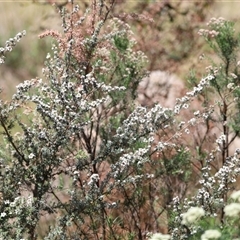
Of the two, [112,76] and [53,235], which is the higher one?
[112,76]

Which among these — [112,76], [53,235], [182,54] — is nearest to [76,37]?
[112,76]

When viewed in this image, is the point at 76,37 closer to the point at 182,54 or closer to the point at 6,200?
the point at 6,200

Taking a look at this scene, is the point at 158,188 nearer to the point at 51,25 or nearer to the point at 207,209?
the point at 207,209

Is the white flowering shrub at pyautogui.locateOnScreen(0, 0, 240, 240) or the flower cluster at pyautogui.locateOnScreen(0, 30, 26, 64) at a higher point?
the flower cluster at pyautogui.locateOnScreen(0, 30, 26, 64)

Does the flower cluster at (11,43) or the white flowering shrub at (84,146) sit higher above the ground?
the flower cluster at (11,43)

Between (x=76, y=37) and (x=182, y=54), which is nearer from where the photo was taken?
(x=76, y=37)

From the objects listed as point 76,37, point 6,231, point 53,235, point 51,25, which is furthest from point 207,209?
point 51,25

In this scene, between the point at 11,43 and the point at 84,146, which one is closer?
the point at 11,43

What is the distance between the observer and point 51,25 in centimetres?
891

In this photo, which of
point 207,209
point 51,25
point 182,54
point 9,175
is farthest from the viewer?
point 51,25

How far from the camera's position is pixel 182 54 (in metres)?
7.73

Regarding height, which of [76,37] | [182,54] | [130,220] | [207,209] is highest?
[182,54]

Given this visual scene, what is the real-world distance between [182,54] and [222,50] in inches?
146

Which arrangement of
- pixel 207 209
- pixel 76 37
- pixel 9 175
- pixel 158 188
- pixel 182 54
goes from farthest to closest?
pixel 182 54 < pixel 158 188 < pixel 76 37 < pixel 9 175 < pixel 207 209
